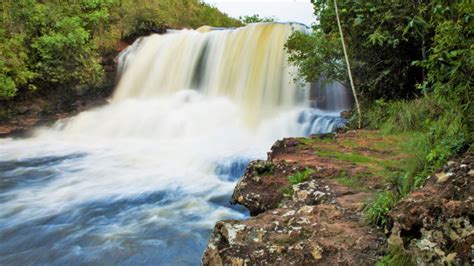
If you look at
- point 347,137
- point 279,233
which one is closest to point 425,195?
point 279,233

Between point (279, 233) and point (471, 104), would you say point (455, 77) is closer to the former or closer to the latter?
point (471, 104)

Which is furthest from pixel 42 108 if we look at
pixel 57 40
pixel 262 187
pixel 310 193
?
pixel 310 193

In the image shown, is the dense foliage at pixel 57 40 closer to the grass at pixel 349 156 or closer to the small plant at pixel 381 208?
the grass at pixel 349 156

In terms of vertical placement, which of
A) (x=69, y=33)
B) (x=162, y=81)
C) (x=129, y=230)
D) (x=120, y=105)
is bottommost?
(x=129, y=230)

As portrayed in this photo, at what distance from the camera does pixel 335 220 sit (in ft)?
9.01

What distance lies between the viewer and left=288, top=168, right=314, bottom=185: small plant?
3.56 meters

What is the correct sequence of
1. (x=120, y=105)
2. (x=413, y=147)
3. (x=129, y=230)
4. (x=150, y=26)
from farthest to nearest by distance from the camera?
(x=150, y=26), (x=120, y=105), (x=129, y=230), (x=413, y=147)

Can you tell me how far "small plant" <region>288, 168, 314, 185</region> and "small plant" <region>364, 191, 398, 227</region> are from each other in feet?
3.05

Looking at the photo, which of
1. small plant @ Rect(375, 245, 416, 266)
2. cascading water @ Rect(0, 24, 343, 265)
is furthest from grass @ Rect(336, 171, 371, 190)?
cascading water @ Rect(0, 24, 343, 265)

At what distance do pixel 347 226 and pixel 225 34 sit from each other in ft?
36.0

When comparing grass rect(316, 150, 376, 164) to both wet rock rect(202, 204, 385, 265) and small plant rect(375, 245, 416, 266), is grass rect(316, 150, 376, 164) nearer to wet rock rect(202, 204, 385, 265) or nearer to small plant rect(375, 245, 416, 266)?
wet rock rect(202, 204, 385, 265)

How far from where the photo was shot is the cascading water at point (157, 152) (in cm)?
504

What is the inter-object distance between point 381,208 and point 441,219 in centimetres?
48

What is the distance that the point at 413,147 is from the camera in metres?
3.83
